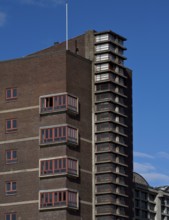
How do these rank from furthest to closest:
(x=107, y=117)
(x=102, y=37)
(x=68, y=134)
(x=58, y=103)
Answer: (x=102, y=37), (x=107, y=117), (x=58, y=103), (x=68, y=134)

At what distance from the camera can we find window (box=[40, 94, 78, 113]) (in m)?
129

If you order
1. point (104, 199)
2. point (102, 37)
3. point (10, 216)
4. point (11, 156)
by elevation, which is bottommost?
point (10, 216)

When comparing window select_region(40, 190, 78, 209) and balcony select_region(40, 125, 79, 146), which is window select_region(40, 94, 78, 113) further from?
window select_region(40, 190, 78, 209)

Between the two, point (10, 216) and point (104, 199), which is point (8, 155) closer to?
point (10, 216)

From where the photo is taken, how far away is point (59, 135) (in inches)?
5054

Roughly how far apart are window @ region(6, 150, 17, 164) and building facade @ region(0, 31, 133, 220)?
32mm

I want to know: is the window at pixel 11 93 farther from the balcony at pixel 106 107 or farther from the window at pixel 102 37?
the window at pixel 102 37

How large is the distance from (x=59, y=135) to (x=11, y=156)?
9818 millimetres

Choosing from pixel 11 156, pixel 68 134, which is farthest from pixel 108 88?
→ pixel 11 156

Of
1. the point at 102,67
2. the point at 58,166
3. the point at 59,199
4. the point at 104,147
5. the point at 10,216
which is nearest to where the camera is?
the point at 59,199

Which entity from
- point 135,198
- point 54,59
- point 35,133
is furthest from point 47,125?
point 135,198

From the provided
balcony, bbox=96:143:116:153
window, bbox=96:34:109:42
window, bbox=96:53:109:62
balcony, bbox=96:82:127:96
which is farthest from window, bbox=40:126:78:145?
window, bbox=96:34:109:42

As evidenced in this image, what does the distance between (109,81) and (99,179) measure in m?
16.3

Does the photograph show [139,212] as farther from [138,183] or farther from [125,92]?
[125,92]
